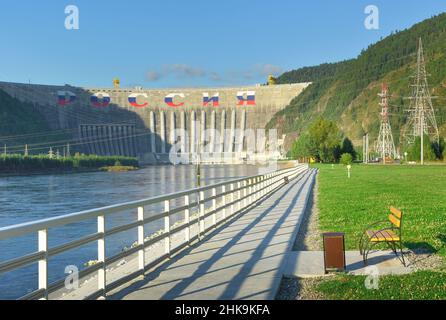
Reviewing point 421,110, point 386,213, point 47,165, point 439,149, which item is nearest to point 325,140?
point 421,110

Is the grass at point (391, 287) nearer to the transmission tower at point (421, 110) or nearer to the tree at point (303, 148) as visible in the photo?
the transmission tower at point (421, 110)

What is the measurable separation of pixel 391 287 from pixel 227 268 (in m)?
A: 2.91

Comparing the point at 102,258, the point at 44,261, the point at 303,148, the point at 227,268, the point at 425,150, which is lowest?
the point at 227,268

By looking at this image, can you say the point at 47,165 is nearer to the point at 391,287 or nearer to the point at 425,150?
the point at 425,150

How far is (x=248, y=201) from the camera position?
25.3 m

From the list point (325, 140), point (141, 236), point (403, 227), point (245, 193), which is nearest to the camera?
point (141, 236)

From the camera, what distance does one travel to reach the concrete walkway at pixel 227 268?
8234 millimetres

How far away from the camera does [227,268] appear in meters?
10.2

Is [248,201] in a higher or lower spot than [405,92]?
lower

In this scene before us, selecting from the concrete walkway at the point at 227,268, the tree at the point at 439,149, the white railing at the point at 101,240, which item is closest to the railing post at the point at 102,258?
the white railing at the point at 101,240
